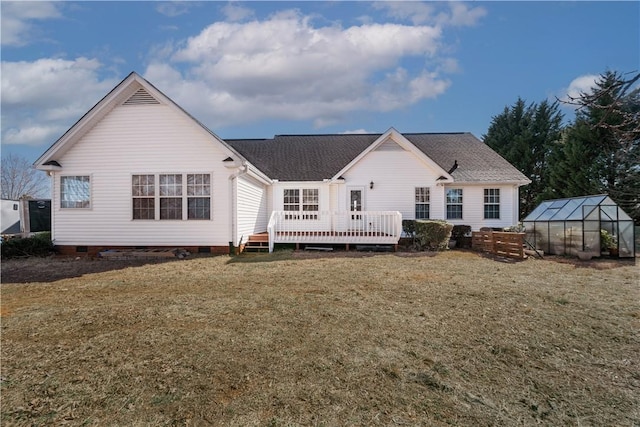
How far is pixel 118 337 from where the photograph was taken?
4.09 metres

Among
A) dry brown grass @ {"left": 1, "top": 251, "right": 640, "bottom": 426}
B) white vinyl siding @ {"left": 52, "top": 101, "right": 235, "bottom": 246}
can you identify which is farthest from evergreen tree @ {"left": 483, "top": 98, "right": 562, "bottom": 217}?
white vinyl siding @ {"left": 52, "top": 101, "right": 235, "bottom": 246}

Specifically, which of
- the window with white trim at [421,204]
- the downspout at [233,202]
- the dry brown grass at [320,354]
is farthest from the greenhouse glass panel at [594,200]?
the downspout at [233,202]

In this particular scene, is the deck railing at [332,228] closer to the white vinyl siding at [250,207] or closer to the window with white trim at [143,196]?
the white vinyl siding at [250,207]

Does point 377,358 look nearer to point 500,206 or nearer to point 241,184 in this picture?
point 241,184

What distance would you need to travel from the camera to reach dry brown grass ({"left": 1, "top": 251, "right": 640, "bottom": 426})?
2607mm

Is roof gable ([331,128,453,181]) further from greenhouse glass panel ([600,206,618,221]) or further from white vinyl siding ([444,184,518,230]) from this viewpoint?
greenhouse glass panel ([600,206,618,221])

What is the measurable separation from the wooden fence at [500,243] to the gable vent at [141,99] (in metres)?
13.8

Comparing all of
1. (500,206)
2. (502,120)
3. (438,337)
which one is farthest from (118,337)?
(502,120)

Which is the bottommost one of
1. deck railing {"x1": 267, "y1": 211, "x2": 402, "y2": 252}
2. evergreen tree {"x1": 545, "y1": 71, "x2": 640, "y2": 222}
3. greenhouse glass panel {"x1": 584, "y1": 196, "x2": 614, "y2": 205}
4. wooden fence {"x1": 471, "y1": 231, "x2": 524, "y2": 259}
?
wooden fence {"x1": 471, "y1": 231, "x2": 524, "y2": 259}

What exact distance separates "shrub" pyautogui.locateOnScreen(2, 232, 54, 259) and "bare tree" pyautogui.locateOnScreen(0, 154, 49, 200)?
29.3 meters

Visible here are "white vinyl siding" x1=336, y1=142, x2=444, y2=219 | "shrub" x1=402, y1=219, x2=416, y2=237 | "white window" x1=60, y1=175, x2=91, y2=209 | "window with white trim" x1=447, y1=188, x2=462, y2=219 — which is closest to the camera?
"white window" x1=60, y1=175, x2=91, y2=209

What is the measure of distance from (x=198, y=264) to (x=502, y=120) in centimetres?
3110

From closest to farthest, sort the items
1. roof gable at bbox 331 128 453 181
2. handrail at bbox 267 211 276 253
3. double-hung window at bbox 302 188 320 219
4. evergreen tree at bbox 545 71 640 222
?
1. handrail at bbox 267 211 276 253
2. roof gable at bbox 331 128 453 181
3. double-hung window at bbox 302 188 320 219
4. evergreen tree at bbox 545 71 640 222

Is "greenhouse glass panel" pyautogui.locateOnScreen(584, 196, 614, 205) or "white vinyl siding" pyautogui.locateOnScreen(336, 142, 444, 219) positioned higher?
"white vinyl siding" pyautogui.locateOnScreen(336, 142, 444, 219)
